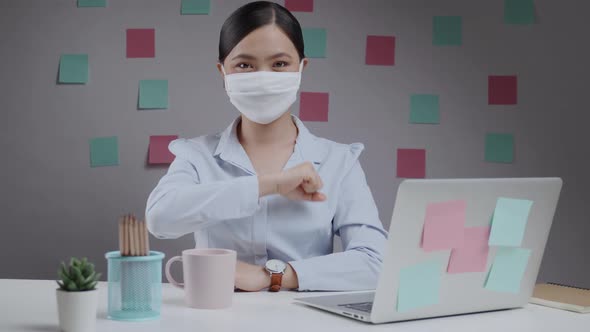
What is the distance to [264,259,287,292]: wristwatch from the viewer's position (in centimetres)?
146

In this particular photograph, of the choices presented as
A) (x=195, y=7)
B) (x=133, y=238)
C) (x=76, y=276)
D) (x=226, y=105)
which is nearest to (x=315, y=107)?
(x=226, y=105)

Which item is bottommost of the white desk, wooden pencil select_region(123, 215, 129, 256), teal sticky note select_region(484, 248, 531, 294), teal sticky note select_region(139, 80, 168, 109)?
the white desk

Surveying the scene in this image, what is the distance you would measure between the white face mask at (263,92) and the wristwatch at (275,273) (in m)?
0.46

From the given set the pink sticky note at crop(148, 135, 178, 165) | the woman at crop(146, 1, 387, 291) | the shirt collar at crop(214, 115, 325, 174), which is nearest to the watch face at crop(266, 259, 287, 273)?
the woman at crop(146, 1, 387, 291)

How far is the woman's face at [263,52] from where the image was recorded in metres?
1.77

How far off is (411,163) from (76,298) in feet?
5.00

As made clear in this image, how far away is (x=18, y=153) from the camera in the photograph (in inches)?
91.2

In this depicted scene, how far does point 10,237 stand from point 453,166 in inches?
54.8

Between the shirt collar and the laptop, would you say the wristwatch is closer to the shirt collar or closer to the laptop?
the laptop

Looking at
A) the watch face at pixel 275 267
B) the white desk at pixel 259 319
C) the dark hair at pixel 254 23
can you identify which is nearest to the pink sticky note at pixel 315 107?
the dark hair at pixel 254 23

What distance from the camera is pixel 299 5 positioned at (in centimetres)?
233

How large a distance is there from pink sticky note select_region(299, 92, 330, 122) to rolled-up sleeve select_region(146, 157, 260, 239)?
2.47 feet

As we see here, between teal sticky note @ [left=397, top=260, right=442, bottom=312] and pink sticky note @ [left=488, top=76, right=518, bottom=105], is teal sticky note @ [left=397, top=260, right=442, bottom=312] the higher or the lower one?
the lower one

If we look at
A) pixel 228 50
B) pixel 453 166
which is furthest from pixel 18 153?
pixel 453 166
